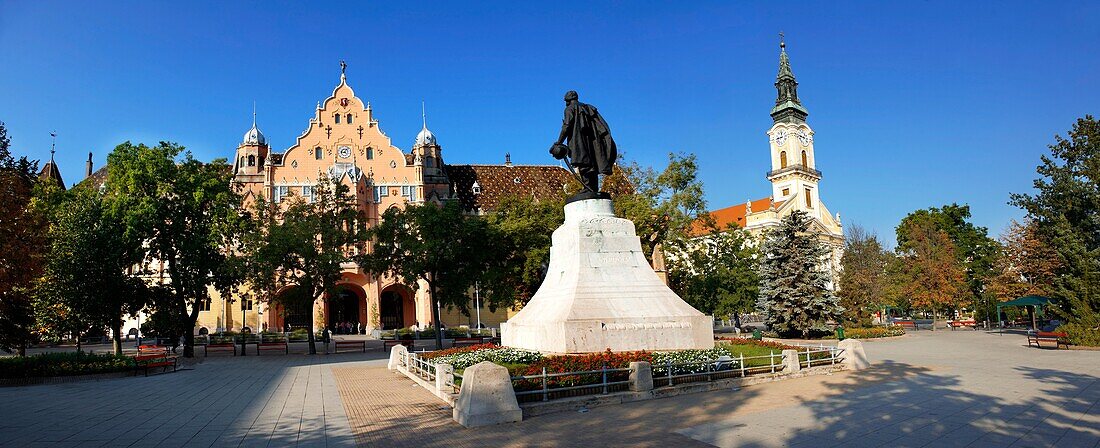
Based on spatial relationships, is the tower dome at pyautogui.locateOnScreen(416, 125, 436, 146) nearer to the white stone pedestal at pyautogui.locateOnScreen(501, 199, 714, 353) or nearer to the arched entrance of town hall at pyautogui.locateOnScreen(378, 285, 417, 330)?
the arched entrance of town hall at pyautogui.locateOnScreen(378, 285, 417, 330)

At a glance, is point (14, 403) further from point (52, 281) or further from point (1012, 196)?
point (1012, 196)

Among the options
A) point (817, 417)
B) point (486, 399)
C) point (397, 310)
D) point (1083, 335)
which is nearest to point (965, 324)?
point (1083, 335)

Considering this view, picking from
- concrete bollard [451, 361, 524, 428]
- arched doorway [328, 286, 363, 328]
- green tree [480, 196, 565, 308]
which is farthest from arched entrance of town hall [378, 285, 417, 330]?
concrete bollard [451, 361, 524, 428]

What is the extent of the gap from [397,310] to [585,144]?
1728 inches

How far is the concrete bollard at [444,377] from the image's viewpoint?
12938 mm

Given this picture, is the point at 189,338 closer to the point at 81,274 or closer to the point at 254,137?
the point at 81,274

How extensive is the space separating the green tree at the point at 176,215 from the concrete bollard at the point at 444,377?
21.7m

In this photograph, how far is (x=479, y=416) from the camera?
32.9 ft

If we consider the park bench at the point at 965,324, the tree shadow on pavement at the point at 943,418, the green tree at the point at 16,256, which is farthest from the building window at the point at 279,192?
the park bench at the point at 965,324

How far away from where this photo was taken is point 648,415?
10.5 meters

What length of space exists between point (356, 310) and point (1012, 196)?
49266 millimetres

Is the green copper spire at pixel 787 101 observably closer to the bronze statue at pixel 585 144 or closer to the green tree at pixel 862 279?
the green tree at pixel 862 279

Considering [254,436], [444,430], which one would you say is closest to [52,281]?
[254,436]

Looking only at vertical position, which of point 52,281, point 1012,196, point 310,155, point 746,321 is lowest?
point 746,321
